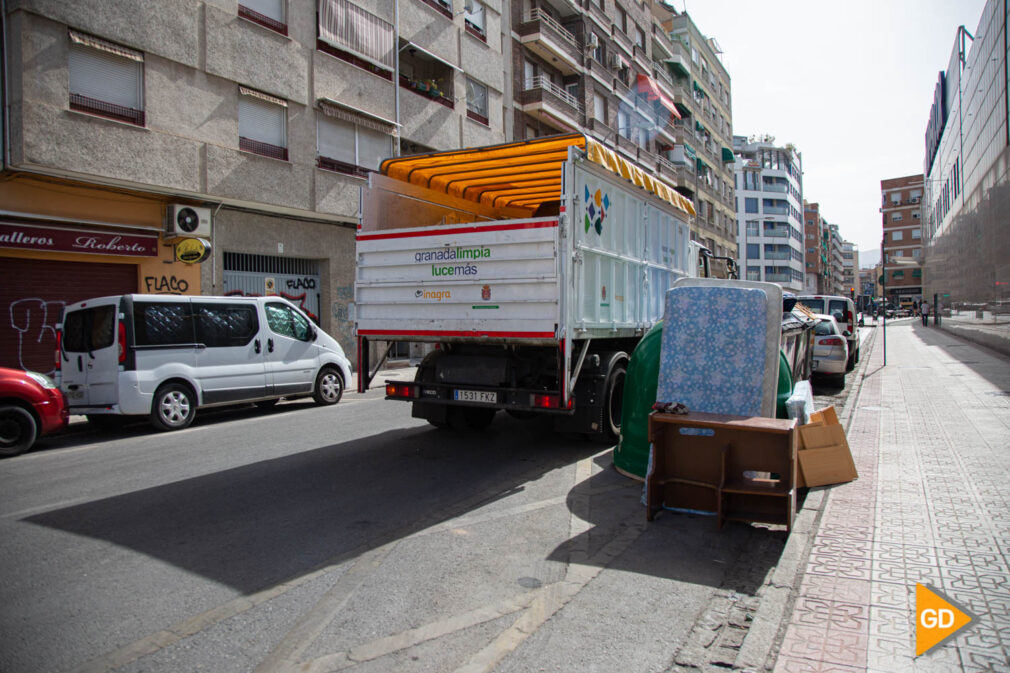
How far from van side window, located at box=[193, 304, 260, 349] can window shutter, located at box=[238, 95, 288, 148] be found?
22.1 ft

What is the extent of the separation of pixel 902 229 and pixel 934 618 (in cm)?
10560

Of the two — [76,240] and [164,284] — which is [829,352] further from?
[76,240]

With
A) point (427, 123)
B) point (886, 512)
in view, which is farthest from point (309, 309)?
point (886, 512)

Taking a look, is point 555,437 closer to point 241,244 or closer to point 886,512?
point 886,512

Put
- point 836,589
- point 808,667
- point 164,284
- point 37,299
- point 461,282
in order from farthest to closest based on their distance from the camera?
1. point 164,284
2. point 37,299
3. point 461,282
4. point 836,589
5. point 808,667

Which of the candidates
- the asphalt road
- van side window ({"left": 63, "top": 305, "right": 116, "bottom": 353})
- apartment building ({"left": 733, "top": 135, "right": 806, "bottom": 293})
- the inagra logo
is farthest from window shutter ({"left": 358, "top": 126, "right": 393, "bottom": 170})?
apartment building ({"left": 733, "top": 135, "right": 806, "bottom": 293})

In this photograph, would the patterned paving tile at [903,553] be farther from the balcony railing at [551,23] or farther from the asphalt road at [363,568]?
the balcony railing at [551,23]

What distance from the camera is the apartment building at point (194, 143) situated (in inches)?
475

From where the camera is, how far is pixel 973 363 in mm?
16438

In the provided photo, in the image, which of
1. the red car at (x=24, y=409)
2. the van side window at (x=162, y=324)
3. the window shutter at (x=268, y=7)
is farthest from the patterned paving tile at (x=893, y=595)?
the window shutter at (x=268, y=7)

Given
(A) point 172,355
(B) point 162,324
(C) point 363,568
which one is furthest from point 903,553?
(B) point 162,324

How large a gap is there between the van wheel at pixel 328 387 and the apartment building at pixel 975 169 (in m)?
17.3

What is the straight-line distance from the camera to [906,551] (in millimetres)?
4145

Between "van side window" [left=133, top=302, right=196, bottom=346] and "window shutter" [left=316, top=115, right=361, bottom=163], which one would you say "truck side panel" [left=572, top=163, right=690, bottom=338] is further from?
"window shutter" [left=316, top=115, right=361, bottom=163]
